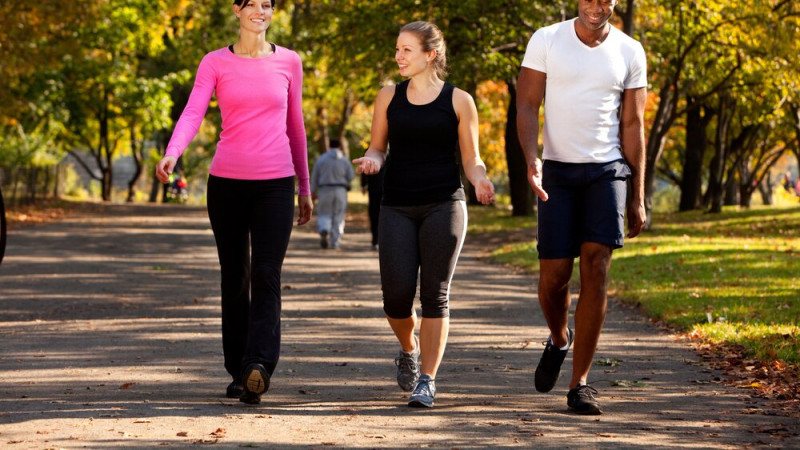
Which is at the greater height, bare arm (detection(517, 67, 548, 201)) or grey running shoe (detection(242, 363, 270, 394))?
bare arm (detection(517, 67, 548, 201))

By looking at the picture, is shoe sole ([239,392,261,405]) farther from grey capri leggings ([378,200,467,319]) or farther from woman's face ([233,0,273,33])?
woman's face ([233,0,273,33])

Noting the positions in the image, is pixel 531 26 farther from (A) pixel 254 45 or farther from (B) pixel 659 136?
(A) pixel 254 45

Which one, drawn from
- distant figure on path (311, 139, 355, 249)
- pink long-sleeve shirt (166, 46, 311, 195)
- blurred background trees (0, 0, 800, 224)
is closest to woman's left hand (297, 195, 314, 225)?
pink long-sleeve shirt (166, 46, 311, 195)

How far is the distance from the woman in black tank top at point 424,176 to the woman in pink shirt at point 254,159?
48 cm

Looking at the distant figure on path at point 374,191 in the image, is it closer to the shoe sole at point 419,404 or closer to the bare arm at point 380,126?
the bare arm at point 380,126

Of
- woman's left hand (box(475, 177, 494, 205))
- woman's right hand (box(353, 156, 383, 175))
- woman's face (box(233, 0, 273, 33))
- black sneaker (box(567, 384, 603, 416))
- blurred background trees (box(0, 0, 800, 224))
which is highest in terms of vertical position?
blurred background trees (box(0, 0, 800, 224))

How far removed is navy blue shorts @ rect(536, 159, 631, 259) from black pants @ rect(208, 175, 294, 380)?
4.27 feet

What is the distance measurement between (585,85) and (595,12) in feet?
1.16

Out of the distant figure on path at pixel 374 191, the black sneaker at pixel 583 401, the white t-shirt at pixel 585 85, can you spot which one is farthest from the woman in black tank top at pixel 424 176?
the distant figure on path at pixel 374 191

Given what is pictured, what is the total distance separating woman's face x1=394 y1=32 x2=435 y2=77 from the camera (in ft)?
23.4

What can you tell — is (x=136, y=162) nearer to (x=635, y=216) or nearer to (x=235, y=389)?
(x=235, y=389)

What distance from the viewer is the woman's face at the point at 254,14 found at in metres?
7.20

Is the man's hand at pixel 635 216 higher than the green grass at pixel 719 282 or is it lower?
higher

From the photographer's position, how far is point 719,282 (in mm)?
15102
